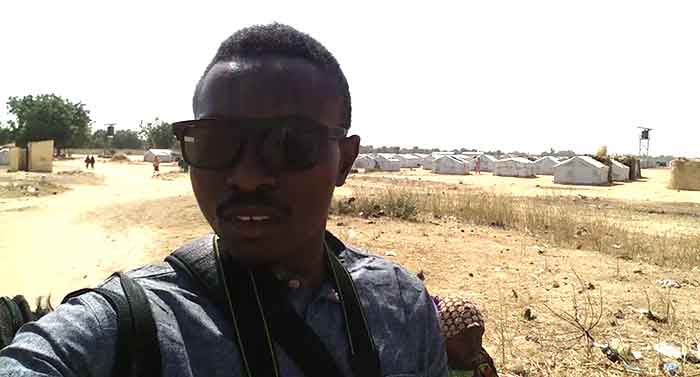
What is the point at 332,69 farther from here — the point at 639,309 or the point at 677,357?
the point at 639,309

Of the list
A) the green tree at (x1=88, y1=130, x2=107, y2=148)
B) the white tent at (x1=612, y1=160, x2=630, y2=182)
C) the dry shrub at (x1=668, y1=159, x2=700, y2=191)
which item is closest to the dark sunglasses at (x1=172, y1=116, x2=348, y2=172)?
the dry shrub at (x1=668, y1=159, x2=700, y2=191)

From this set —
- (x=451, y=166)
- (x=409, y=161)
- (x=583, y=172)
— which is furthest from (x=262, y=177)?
(x=409, y=161)

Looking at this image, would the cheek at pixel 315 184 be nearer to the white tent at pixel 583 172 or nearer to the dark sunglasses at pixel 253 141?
the dark sunglasses at pixel 253 141

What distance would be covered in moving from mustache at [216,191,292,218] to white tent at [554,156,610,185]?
39.6 metres

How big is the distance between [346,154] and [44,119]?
57.9 m

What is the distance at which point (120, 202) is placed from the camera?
17.3 metres

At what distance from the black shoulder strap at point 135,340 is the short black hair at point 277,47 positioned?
0.55 m

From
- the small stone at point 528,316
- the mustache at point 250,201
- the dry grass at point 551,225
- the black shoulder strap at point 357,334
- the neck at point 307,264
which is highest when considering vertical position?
the mustache at point 250,201

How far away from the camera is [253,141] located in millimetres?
1125

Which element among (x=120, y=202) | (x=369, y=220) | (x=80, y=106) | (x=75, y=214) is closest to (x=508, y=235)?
(x=369, y=220)

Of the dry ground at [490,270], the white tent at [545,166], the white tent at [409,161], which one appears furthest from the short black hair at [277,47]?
the white tent at [409,161]

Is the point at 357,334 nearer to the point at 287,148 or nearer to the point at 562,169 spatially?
the point at 287,148

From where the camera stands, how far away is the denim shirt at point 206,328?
0.87 metres

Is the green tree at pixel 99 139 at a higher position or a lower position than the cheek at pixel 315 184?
higher
